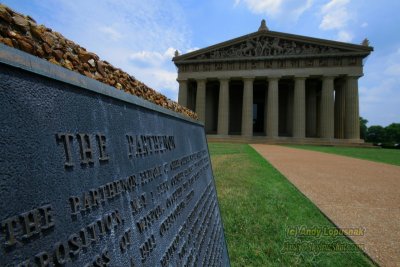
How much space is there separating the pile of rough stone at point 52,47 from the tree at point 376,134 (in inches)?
3647

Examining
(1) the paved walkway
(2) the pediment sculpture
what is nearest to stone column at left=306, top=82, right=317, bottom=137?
(2) the pediment sculpture

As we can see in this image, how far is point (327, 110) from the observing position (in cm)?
3859

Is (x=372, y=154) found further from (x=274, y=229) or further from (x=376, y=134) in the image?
(x=376, y=134)

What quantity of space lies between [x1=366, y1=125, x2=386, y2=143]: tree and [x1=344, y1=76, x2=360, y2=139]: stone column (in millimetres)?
50752

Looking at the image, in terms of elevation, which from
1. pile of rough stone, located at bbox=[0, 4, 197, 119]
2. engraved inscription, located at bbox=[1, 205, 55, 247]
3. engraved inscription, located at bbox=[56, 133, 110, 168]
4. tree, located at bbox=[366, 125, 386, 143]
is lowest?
engraved inscription, located at bbox=[1, 205, 55, 247]

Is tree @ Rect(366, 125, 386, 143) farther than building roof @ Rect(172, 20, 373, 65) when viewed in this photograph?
Yes

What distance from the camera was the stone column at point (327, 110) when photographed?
3831 cm

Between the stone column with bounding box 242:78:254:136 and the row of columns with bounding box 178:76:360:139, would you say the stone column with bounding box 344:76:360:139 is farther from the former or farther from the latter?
the stone column with bounding box 242:78:254:136

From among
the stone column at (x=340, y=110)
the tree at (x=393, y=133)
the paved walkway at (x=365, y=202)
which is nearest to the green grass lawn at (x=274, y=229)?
the paved walkway at (x=365, y=202)

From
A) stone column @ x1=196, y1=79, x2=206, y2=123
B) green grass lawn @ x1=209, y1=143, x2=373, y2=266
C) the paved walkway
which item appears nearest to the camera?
green grass lawn @ x1=209, y1=143, x2=373, y2=266

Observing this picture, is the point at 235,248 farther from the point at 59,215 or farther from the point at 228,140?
the point at 228,140

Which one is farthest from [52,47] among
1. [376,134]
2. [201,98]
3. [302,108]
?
[376,134]

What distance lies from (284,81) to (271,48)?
6024 mm

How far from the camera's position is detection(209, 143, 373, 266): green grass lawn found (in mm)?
3789
